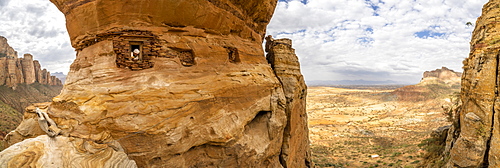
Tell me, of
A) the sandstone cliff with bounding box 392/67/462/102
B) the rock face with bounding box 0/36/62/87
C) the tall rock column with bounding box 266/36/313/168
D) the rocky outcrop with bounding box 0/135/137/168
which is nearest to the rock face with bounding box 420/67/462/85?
the sandstone cliff with bounding box 392/67/462/102

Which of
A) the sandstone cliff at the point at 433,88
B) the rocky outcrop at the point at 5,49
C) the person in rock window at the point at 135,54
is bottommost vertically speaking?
the sandstone cliff at the point at 433,88

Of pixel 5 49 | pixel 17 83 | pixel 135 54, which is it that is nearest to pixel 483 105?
pixel 135 54

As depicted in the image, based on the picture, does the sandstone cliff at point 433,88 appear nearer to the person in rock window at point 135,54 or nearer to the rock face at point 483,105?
the rock face at point 483,105

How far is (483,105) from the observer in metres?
11.8

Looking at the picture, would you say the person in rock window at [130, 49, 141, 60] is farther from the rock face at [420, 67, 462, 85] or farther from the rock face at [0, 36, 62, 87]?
the rock face at [420, 67, 462, 85]

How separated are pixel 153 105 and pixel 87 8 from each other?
12.1 ft

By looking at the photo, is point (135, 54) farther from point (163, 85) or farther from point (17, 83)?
point (17, 83)

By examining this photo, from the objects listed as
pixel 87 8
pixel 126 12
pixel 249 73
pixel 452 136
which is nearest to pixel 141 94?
pixel 126 12

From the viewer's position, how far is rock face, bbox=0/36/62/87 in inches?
2391

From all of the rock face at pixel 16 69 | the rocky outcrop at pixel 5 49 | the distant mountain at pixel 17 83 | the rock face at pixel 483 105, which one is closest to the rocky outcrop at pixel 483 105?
the rock face at pixel 483 105

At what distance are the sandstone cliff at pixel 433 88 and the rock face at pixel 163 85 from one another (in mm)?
88121

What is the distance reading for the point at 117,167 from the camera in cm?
596

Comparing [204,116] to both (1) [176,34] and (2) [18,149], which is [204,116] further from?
(2) [18,149]

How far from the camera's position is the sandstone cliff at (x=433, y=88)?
82.2m
